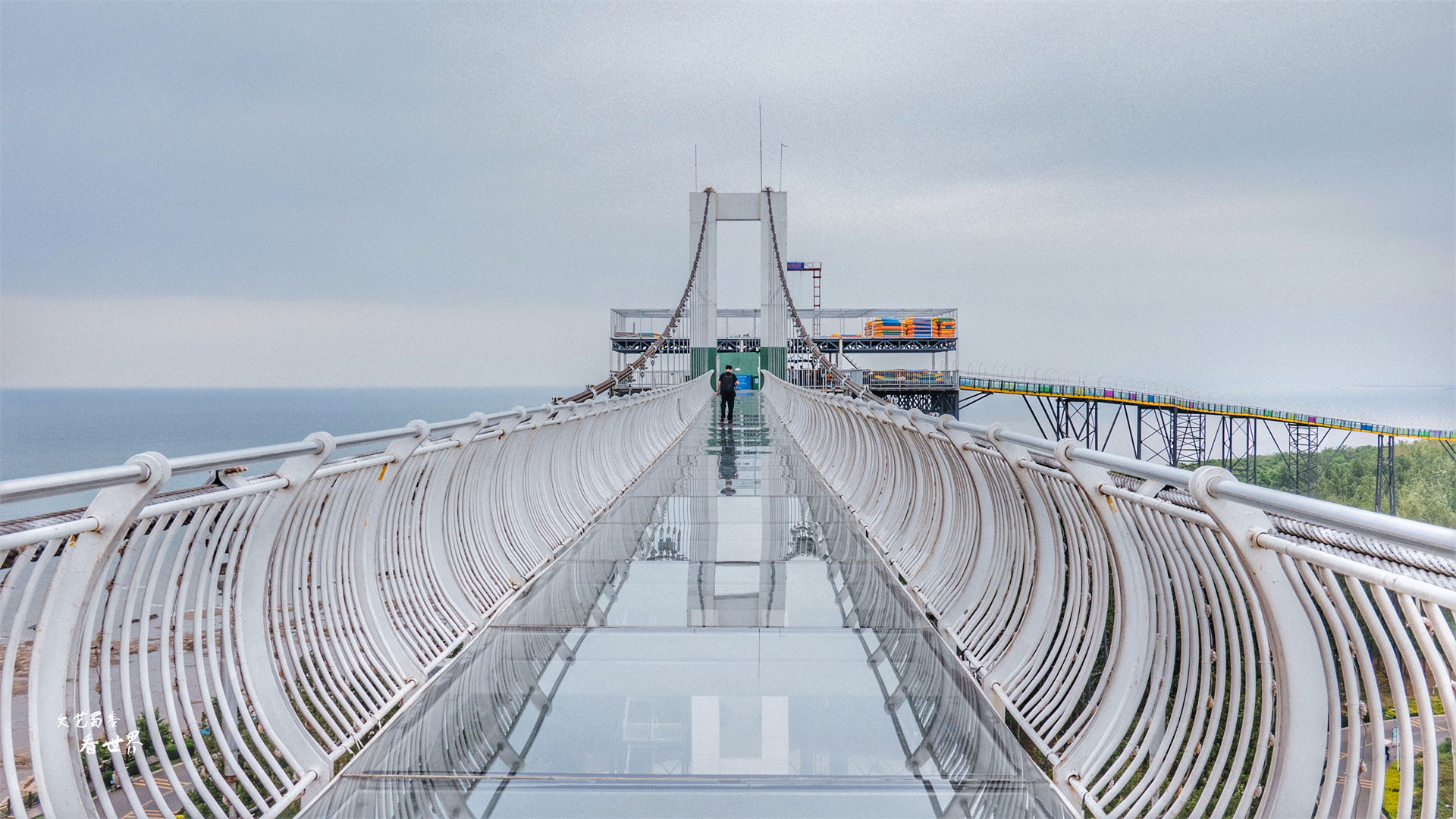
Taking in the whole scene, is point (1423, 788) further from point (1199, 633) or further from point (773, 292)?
point (773, 292)

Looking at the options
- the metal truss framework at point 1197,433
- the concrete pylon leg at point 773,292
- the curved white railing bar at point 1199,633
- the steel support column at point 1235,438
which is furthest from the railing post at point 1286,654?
the steel support column at point 1235,438

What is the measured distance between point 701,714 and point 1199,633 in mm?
1606

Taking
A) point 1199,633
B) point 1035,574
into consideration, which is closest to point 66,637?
point 1199,633

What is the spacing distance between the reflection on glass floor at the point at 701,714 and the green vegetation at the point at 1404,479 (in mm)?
1919

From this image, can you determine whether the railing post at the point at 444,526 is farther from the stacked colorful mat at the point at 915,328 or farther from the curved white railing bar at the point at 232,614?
the stacked colorful mat at the point at 915,328

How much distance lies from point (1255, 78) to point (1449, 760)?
237 ft

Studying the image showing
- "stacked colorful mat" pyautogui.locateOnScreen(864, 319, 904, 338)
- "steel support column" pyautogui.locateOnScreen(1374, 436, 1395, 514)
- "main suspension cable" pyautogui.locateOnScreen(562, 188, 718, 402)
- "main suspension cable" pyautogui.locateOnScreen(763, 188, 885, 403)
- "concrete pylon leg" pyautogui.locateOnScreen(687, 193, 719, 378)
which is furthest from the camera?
"stacked colorful mat" pyautogui.locateOnScreen(864, 319, 904, 338)

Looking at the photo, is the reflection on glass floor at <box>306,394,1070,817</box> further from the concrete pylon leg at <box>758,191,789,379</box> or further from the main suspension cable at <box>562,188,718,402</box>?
the concrete pylon leg at <box>758,191,789,379</box>

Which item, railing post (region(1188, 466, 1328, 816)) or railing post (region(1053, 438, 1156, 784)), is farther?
railing post (region(1053, 438, 1156, 784))

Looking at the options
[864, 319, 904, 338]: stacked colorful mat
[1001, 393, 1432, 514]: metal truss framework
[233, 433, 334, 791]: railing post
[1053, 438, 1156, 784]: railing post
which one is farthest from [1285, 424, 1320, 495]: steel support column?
[233, 433, 334, 791]: railing post

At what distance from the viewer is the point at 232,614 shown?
8.50 feet

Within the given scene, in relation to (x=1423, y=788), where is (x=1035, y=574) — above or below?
below

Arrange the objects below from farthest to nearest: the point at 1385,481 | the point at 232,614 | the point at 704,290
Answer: the point at 704,290
the point at 1385,481
the point at 232,614

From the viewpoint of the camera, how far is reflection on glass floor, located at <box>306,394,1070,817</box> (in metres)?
2.54
